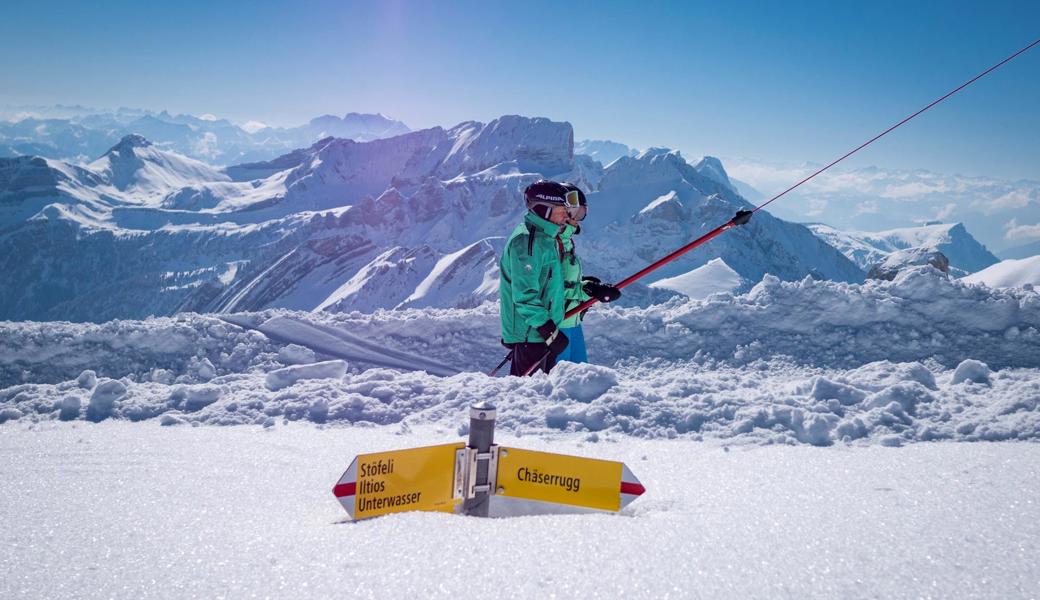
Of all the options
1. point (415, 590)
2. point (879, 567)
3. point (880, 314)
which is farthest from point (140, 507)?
point (880, 314)

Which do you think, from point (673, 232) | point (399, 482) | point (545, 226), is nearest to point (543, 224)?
point (545, 226)

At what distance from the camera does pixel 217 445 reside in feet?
14.4

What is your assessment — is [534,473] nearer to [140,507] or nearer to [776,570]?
[776,570]

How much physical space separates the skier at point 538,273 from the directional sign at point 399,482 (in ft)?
8.47

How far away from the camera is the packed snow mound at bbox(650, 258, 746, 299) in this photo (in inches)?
2185

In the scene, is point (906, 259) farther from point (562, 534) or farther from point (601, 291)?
point (562, 534)

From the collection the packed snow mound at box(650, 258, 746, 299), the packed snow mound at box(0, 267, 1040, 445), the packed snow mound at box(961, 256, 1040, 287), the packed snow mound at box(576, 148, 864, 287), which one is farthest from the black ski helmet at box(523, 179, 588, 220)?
the packed snow mound at box(576, 148, 864, 287)

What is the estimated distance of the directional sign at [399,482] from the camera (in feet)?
8.92

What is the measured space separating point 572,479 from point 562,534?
0.36 meters

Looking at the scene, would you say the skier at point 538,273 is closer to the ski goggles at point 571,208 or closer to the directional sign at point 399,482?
the ski goggles at point 571,208

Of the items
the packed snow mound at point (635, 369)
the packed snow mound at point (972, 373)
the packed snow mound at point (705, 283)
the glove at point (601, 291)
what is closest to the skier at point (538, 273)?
the packed snow mound at point (635, 369)

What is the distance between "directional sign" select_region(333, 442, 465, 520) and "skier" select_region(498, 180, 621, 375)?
258 centimetres

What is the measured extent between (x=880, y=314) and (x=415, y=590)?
292 inches

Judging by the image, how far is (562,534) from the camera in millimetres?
2609
